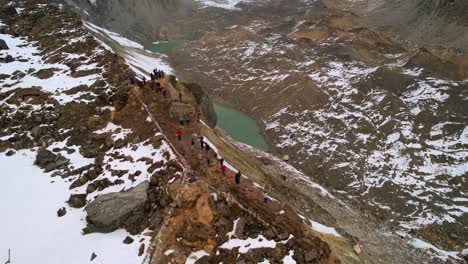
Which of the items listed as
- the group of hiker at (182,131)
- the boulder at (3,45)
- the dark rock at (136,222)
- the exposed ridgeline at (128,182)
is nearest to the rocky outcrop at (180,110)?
the exposed ridgeline at (128,182)

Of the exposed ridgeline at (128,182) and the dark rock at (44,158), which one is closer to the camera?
the exposed ridgeline at (128,182)

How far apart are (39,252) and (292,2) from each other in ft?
316

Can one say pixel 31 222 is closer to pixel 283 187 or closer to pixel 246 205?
pixel 246 205

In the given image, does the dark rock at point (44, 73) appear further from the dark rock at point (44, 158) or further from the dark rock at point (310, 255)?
the dark rock at point (310, 255)

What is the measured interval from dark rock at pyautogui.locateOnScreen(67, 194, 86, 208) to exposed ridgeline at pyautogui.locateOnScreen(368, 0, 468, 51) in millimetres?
67187

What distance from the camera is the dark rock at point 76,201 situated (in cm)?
1708

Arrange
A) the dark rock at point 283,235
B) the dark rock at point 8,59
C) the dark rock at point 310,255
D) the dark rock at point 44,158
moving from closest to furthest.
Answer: the dark rock at point 310,255 → the dark rock at point 283,235 → the dark rock at point 44,158 → the dark rock at point 8,59

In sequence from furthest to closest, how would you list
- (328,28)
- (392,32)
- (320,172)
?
(392,32) → (328,28) → (320,172)

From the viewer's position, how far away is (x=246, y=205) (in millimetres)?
16375

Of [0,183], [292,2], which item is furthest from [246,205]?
[292,2]

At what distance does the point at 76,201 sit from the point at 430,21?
256 ft

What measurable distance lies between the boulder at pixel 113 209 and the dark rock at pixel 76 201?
1145mm

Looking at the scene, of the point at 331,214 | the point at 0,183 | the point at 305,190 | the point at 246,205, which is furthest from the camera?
the point at 305,190

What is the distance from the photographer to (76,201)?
56.0 ft
